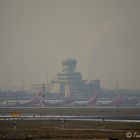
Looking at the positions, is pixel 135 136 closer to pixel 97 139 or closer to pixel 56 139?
pixel 97 139

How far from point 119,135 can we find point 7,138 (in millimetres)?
16746

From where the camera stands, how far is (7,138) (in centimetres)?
7356

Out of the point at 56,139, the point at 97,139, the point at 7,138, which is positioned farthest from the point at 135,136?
the point at 7,138

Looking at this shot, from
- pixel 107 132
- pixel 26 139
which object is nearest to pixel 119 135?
pixel 107 132

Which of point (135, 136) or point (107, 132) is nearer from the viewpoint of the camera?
point (135, 136)

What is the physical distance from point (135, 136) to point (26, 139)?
15.1 metres

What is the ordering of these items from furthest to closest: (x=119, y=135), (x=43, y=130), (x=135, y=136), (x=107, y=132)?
(x=43, y=130) < (x=107, y=132) < (x=119, y=135) < (x=135, y=136)

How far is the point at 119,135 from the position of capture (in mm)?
77250

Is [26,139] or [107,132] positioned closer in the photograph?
[26,139]

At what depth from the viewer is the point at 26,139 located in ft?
236

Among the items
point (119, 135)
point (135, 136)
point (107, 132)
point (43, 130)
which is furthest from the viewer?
point (43, 130)

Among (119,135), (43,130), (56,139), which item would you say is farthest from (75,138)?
(43,130)

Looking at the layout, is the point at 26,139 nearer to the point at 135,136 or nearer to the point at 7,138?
the point at 7,138

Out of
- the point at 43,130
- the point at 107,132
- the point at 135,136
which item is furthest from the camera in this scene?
the point at 43,130
